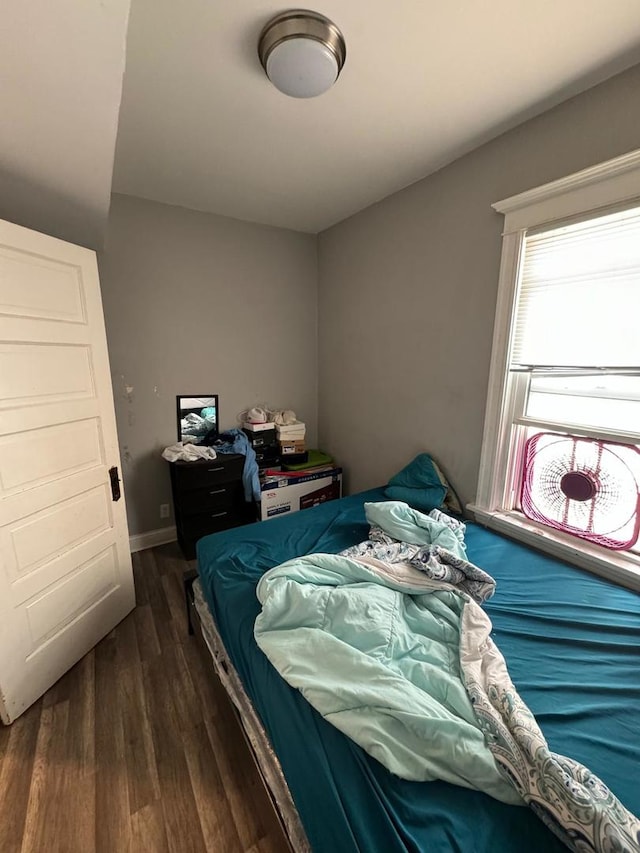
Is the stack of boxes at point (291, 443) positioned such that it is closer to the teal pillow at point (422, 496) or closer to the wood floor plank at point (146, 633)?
the teal pillow at point (422, 496)

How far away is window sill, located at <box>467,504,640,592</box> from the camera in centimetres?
145

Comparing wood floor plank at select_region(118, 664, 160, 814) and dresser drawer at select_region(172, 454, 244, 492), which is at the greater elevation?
dresser drawer at select_region(172, 454, 244, 492)

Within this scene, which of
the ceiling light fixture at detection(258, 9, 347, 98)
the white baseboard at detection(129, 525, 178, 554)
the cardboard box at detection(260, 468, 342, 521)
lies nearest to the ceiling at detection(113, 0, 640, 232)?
the ceiling light fixture at detection(258, 9, 347, 98)

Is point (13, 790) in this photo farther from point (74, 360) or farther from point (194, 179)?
point (194, 179)

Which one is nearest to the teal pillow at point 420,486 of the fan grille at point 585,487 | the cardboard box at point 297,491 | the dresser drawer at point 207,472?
the fan grille at point 585,487

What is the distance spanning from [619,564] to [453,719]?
116 cm

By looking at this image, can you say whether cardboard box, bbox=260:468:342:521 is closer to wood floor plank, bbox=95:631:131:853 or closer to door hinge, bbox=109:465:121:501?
door hinge, bbox=109:465:121:501

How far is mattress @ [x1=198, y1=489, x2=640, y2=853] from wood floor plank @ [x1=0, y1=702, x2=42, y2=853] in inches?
30.3

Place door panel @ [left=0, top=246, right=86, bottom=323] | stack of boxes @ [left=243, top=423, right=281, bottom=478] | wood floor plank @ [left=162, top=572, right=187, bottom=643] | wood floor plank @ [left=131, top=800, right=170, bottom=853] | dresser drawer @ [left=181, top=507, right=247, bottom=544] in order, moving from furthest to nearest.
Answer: stack of boxes @ [left=243, top=423, right=281, bottom=478], dresser drawer @ [left=181, top=507, right=247, bottom=544], wood floor plank @ [left=162, top=572, right=187, bottom=643], door panel @ [left=0, top=246, right=86, bottom=323], wood floor plank @ [left=131, top=800, right=170, bottom=853]

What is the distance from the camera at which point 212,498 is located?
8.32 ft

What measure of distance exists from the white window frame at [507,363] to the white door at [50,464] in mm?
1993

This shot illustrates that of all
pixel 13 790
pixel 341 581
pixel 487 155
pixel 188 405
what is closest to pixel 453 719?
pixel 341 581

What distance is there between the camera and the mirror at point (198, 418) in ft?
8.92

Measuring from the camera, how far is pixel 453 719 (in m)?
0.80
